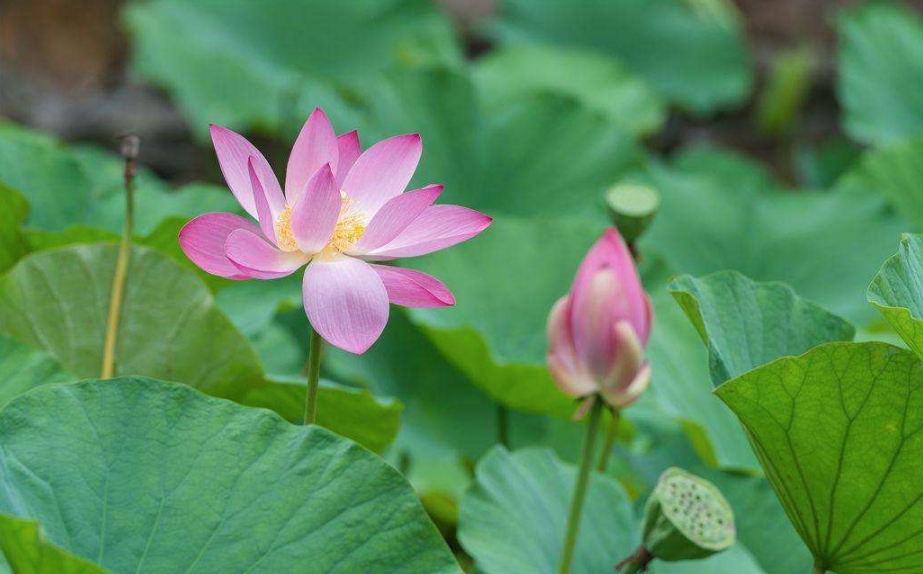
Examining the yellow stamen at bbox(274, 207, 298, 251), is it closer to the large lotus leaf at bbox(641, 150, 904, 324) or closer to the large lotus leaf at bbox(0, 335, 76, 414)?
the large lotus leaf at bbox(0, 335, 76, 414)

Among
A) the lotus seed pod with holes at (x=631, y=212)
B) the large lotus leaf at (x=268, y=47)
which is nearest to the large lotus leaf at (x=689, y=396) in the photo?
the lotus seed pod with holes at (x=631, y=212)

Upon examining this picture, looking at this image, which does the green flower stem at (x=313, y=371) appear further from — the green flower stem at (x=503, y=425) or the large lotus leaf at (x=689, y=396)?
the green flower stem at (x=503, y=425)

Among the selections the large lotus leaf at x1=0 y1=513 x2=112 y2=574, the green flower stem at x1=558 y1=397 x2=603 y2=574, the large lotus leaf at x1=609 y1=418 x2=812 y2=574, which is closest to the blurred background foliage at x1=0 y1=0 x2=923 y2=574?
the large lotus leaf at x1=609 y1=418 x2=812 y2=574

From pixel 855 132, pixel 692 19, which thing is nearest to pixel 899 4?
pixel 692 19

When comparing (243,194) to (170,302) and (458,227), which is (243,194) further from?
(170,302)

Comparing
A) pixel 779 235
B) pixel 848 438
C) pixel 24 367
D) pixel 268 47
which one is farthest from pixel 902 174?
pixel 268 47
